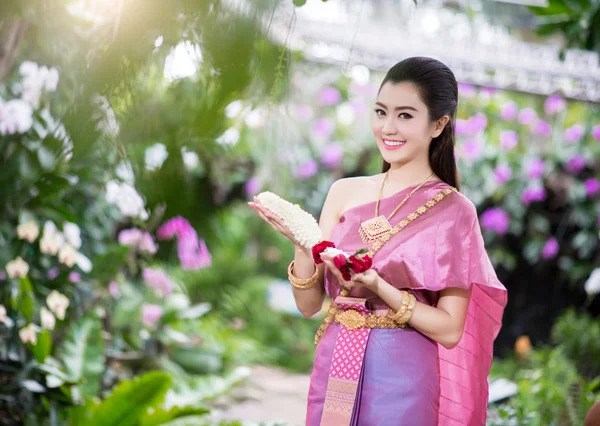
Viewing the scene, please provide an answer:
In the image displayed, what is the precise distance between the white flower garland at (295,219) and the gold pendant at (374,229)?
0.15 metres

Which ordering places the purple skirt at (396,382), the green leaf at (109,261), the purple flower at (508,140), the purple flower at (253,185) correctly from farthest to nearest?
1. the purple flower at (253,185)
2. the purple flower at (508,140)
3. the green leaf at (109,261)
4. the purple skirt at (396,382)

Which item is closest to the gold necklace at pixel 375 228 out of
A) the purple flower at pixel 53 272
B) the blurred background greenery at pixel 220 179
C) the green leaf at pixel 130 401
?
the blurred background greenery at pixel 220 179

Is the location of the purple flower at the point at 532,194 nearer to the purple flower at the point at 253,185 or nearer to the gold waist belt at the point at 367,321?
the purple flower at the point at 253,185

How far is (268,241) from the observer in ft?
28.0

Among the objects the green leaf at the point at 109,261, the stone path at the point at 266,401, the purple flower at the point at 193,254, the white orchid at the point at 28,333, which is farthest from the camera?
the stone path at the point at 266,401

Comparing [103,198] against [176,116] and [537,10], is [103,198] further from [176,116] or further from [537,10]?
[176,116]

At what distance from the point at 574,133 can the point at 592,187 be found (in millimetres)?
447

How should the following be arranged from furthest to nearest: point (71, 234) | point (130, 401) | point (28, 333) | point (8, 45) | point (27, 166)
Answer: point (71, 234)
point (28, 333)
point (130, 401)
point (27, 166)
point (8, 45)

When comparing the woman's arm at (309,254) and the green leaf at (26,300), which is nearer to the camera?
the woman's arm at (309,254)

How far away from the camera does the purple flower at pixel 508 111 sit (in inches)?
250

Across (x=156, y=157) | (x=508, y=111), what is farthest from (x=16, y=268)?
(x=508, y=111)

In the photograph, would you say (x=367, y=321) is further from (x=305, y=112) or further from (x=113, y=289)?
(x=305, y=112)

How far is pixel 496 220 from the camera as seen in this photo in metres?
6.41

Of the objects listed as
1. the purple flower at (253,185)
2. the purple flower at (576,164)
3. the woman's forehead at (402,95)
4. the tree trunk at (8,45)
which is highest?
the purple flower at (576,164)
